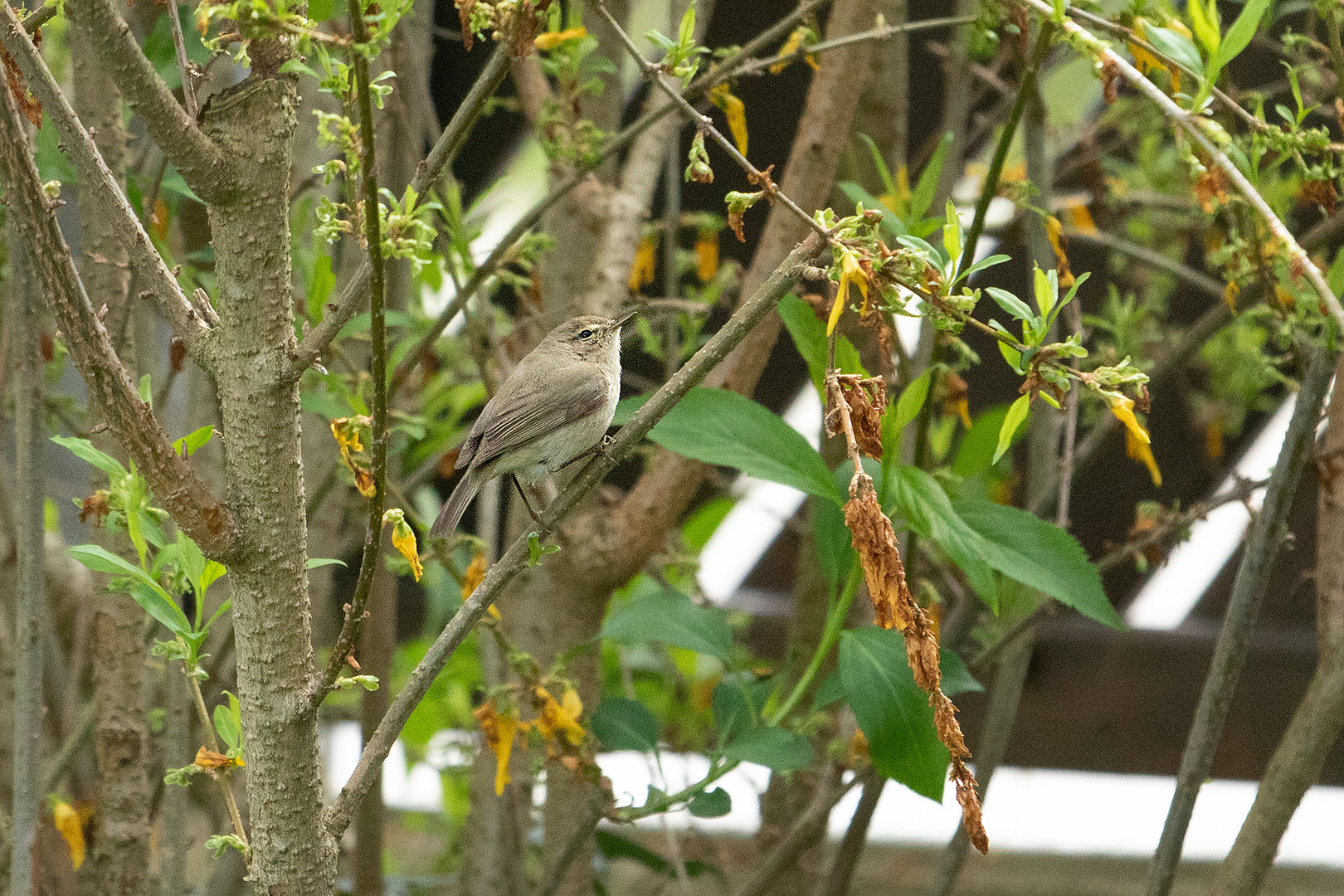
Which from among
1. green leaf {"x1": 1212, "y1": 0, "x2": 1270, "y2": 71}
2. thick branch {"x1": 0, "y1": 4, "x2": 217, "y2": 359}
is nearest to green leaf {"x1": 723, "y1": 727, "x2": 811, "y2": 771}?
thick branch {"x1": 0, "y1": 4, "x2": 217, "y2": 359}

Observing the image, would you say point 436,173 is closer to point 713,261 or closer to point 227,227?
point 227,227

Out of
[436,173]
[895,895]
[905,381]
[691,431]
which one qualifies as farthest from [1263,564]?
[895,895]

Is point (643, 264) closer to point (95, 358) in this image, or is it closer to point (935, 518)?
point (935, 518)

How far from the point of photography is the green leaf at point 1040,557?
5.84ft

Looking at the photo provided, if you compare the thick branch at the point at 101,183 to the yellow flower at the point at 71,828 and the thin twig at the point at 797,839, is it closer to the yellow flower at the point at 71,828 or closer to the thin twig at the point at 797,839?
the yellow flower at the point at 71,828

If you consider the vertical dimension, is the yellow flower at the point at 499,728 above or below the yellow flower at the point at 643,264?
below

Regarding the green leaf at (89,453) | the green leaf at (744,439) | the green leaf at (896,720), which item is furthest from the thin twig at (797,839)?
the green leaf at (89,453)

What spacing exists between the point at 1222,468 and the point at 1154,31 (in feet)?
11.4

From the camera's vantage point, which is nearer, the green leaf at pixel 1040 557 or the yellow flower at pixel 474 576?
the green leaf at pixel 1040 557

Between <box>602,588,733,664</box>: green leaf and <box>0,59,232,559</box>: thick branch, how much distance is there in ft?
3.16

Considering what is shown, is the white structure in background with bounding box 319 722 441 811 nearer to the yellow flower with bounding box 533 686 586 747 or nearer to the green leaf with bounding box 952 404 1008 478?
the yellow flower with bounding box 533 686 586 747

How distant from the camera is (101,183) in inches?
49.4

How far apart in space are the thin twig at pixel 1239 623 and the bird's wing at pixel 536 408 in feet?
4.30

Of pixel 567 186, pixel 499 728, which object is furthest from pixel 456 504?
pixel 567 186
